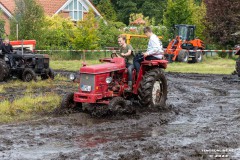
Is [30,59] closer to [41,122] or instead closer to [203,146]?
[41,122]

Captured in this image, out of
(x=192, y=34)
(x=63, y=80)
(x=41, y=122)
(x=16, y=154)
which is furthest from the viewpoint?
(x=192, y=34)

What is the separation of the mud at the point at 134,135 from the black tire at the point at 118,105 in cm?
17

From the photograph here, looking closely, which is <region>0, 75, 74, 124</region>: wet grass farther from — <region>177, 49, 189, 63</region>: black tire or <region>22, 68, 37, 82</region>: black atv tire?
<region>177, 49, 189, 63</region>: black tire

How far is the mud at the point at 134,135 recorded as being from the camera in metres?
7.56

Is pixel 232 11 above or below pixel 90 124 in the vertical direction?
above

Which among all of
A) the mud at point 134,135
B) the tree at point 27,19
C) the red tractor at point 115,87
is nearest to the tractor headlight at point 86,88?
the red tractor at point 115,87

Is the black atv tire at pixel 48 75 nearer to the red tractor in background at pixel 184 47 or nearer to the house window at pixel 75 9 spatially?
the red tractor in background at pixel 184 47

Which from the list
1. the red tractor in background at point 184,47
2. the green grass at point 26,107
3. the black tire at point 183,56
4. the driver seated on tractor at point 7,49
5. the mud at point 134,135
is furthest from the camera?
the red tractor in background at point 184,47

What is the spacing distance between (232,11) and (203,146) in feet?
86.6

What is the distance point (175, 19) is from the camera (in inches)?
1427

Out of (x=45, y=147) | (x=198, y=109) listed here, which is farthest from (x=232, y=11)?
(x=45, y=147)

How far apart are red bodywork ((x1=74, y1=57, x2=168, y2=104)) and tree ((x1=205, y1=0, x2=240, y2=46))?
22.6 meters

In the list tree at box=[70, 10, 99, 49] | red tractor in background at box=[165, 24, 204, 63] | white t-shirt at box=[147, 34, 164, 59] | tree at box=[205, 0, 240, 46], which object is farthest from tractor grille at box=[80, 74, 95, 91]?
tree at box=[205, 0, 240, 46]

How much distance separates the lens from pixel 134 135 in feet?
29.4
